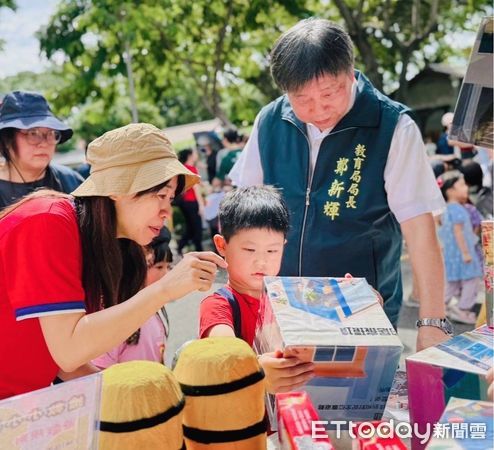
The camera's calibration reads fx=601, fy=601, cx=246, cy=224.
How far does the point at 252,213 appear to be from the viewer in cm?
152

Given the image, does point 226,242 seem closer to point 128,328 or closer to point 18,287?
point 128,328

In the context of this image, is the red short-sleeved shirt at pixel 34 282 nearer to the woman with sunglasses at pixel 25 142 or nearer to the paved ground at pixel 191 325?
the woman with sunglasses at pixel 25 142

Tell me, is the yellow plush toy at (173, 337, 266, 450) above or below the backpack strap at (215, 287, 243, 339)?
above

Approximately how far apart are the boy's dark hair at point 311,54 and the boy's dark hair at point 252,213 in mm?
297

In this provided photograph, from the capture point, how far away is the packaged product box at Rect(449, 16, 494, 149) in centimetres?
136

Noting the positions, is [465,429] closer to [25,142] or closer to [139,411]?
[139,411]

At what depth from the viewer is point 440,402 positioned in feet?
3.22

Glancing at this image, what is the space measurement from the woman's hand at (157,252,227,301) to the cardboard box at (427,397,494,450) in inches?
21.7

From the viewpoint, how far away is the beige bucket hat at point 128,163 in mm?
1301

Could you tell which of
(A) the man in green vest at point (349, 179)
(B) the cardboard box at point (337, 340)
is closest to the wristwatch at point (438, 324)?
(A) the man in green vest at point (349, 179)

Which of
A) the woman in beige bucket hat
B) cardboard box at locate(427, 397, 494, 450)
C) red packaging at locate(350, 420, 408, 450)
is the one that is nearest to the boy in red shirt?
the woman in beige bucket hat

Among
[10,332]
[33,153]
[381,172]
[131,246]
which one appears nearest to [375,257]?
[381,172]

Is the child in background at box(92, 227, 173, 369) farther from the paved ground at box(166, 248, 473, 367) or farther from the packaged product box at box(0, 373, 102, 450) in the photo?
the paved ground at box(166, 248, 473, 367)

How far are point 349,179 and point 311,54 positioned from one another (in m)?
0.42
